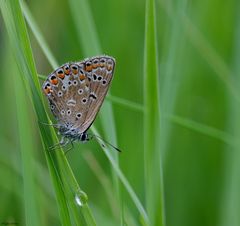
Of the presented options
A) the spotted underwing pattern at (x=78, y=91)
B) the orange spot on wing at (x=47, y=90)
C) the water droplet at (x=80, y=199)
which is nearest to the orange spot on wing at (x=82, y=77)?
the spotted underwing pattern at (x=78, y=91)

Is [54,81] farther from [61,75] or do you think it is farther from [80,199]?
[80,199]

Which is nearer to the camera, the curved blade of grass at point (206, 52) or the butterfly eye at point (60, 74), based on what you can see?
the butterfly eye at point (60, 74)

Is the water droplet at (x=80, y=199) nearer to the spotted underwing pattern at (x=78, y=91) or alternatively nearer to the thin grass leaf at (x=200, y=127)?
the spotted underwing pattern at (x=78, y=91)

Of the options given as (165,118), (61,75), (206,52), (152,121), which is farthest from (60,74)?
(206,52)

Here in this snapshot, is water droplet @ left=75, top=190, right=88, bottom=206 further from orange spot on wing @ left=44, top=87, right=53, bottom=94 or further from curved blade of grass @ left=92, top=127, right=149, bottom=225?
orange spot on wing @ left=44, top=87, right=53, bottom=94

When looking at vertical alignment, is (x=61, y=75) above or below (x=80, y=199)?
above

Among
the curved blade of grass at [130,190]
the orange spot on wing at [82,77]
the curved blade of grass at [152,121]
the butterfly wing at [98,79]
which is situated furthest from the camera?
the orange spot on wing at [82,77]
